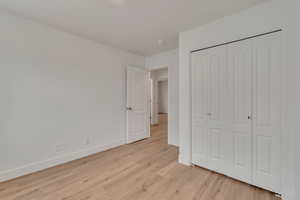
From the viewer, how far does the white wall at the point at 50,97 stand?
2.07 metres

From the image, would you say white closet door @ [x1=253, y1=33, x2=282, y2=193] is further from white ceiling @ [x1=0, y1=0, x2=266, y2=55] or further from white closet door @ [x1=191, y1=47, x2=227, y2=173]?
white ceiling @ [x1=0, y1=0, x2=266, y2=55]

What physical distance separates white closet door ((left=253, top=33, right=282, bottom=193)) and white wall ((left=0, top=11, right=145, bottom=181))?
2870 mm

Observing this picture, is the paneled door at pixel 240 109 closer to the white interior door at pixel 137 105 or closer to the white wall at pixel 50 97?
the white interior door at pixel 137 105

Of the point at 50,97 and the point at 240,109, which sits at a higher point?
the point at 50,97

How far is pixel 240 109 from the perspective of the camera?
2.00 meters

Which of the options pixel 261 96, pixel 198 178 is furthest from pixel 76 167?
pixel 261 96

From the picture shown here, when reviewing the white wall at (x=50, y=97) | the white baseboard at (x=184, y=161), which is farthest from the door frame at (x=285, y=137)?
the white wall at (x=50, y=97)

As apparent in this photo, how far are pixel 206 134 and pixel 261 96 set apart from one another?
0.98 metres

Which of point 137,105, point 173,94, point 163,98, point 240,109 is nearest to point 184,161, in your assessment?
point 240,109

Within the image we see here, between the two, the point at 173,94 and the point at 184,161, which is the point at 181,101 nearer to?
the point at 173,94

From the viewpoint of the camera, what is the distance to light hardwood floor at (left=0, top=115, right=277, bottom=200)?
172 centimetres

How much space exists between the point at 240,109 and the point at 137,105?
257 centimetres

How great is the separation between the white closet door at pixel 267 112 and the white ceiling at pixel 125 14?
2.25 ft

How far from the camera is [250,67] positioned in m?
1.91
